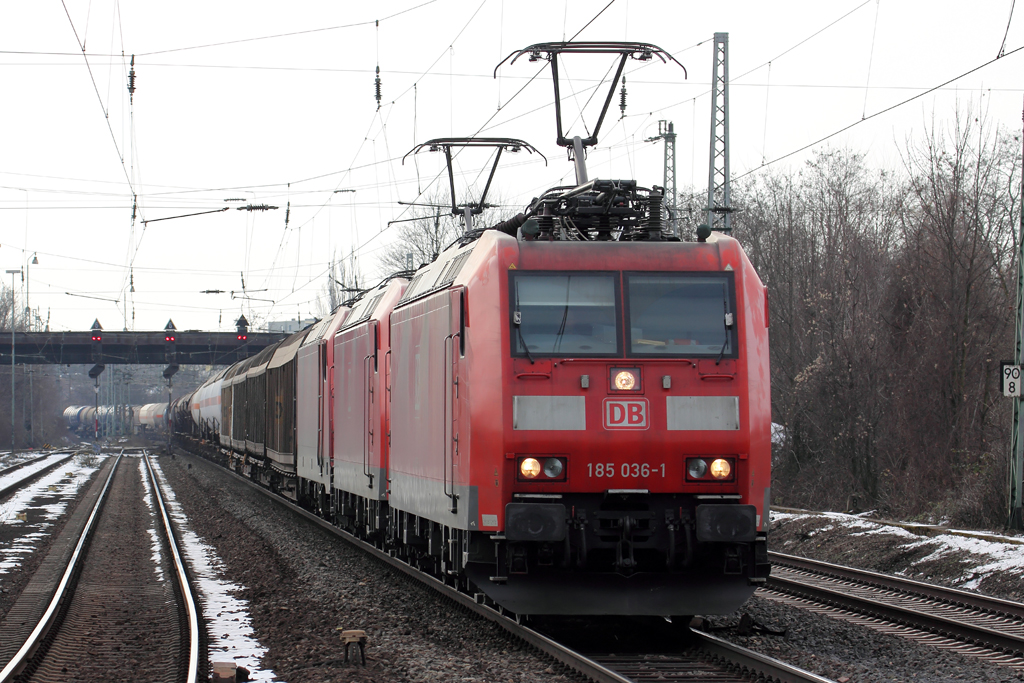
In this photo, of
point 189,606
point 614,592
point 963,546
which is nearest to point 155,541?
point 189,606

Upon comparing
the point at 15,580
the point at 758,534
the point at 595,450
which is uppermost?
the point at 595,450

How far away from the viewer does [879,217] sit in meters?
30.0

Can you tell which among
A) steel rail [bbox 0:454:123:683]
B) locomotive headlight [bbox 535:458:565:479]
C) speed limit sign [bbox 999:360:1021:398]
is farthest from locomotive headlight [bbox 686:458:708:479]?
speed limit sign [bbox 999:360:1021:398]

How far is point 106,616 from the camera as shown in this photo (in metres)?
11.4

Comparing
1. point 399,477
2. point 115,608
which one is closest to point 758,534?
point 399,477

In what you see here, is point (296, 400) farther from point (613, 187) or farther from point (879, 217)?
point (879, 217)

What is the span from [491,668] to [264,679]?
1.62 meters

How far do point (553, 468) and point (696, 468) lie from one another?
3.66ft

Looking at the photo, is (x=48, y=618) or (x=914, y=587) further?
(x=914, y=587)

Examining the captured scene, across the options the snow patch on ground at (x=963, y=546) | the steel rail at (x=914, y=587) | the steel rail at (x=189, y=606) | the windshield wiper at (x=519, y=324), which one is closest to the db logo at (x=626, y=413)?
the windshield wiper at (x=519, y=324)

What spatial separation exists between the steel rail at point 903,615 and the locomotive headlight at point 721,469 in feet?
8.22

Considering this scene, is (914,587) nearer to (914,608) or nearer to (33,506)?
(914,608)

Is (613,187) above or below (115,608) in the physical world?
above

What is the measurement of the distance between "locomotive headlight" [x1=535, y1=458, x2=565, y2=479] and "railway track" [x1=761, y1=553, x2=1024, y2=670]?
3421mm
